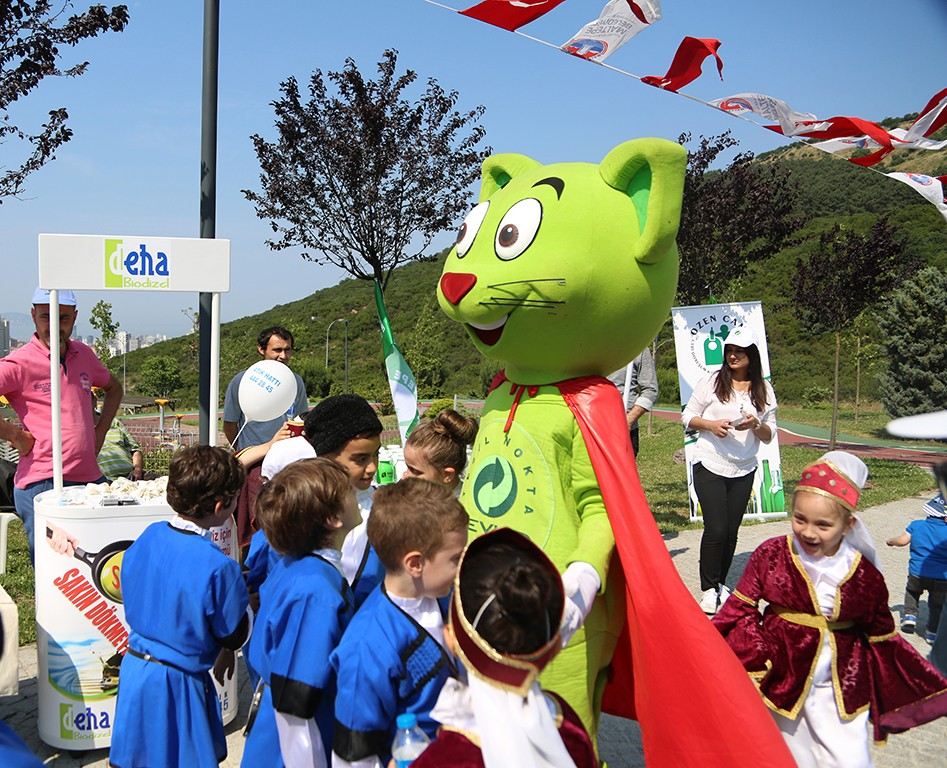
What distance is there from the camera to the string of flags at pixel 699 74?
12.3 feet

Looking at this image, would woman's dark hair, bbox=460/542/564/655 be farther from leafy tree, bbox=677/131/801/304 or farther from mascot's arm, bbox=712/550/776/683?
leafy tree, bbox=677/131/801/304

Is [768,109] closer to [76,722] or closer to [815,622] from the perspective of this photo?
[815,622]

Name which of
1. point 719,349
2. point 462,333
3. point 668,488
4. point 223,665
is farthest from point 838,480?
point 462,333

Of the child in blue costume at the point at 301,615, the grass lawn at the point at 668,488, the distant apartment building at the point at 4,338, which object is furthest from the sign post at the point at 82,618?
the distant apartment building at the point at 4,338

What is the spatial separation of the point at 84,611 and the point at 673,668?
251cm

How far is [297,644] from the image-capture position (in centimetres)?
232

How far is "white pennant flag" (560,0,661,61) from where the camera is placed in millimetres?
3748

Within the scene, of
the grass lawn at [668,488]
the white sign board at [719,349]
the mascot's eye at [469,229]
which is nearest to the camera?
the mascot's eye at [469,229]

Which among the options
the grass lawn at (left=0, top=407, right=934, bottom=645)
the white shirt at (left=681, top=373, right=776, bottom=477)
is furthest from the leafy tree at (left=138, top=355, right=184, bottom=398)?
the white shirt at (left=681, top=373, right=776, bottom=477)

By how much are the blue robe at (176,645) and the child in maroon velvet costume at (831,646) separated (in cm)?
187

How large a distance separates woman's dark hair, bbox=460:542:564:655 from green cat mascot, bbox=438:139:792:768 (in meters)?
0.83

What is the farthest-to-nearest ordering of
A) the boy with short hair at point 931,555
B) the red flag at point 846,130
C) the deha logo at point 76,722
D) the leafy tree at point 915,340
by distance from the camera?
1. the leafy tree at point 915,340
2. the boy with short hair at point 931,555
3. the red flag at point 846,130
4. the deha logo at point 76,722

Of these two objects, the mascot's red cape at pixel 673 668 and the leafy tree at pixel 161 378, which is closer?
the mascot's red cape at pixel 673 668

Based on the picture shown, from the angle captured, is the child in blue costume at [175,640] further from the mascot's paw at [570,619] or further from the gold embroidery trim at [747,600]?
the gold embroidery trim at [747,600]
